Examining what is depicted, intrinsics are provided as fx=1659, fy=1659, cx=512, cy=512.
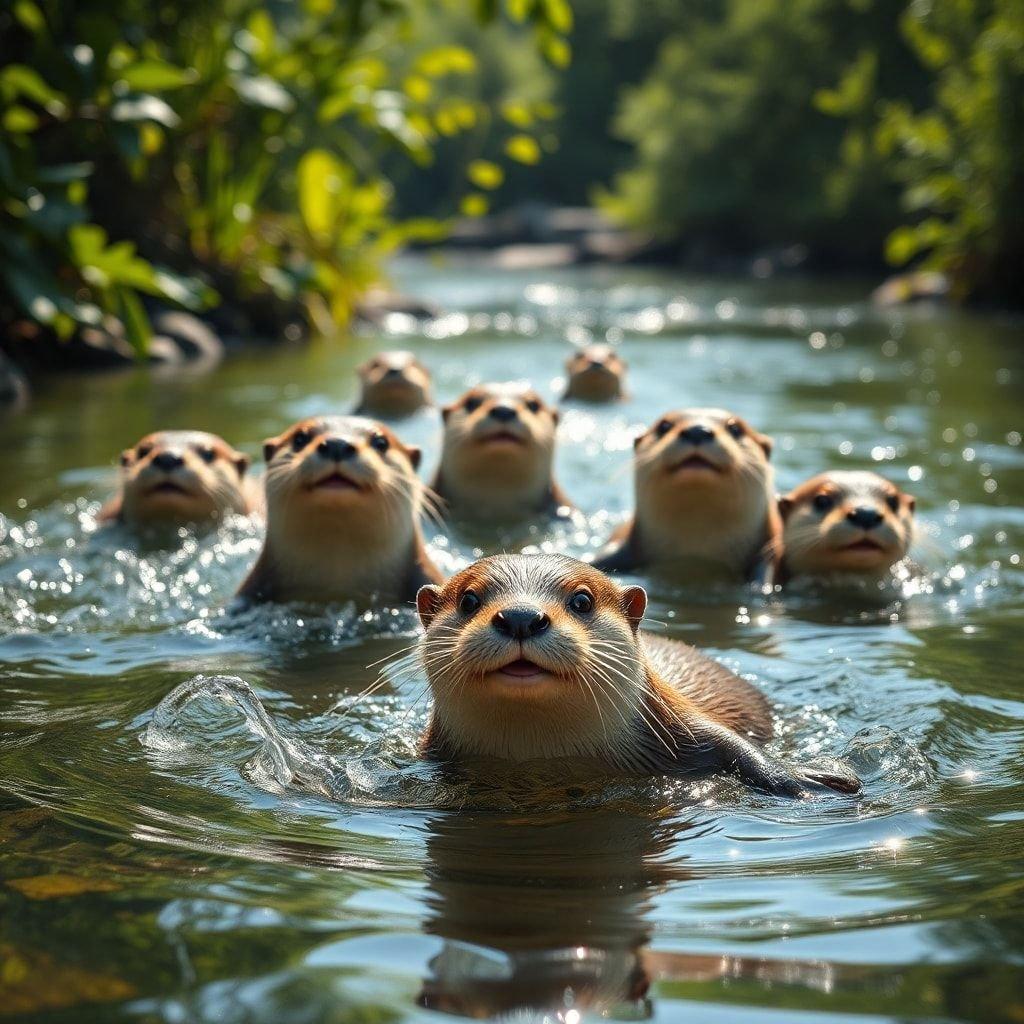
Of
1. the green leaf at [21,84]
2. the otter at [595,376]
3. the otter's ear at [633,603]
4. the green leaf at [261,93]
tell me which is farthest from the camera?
the green leaf at [261,93]

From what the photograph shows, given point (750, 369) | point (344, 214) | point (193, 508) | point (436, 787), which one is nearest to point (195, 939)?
point (436, 787)

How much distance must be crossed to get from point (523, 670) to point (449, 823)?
1.31ft

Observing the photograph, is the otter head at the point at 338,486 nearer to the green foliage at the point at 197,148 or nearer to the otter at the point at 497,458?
the otter at the point at 497,458

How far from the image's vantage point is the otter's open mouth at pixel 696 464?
6.74m

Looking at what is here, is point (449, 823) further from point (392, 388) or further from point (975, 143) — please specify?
point (975, 143)

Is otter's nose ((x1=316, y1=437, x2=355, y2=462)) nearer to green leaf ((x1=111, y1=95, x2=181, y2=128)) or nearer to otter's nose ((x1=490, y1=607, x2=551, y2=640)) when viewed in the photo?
otter's nose ((x1=490, y1=607, x2=551, y2=640))

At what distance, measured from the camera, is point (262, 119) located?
54.1 feet

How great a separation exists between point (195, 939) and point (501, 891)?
63 cm

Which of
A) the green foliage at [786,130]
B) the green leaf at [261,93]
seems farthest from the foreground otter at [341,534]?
the green foliage at [786,130]

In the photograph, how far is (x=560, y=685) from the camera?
3840 millimetres

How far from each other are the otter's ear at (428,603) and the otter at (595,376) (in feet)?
24.4

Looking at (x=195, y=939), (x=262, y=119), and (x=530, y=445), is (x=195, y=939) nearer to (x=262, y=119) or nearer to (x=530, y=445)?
(x=530, y=445)

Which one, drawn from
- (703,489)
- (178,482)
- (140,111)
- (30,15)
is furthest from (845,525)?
A: (30,15)

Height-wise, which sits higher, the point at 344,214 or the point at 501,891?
the point at 344,214
